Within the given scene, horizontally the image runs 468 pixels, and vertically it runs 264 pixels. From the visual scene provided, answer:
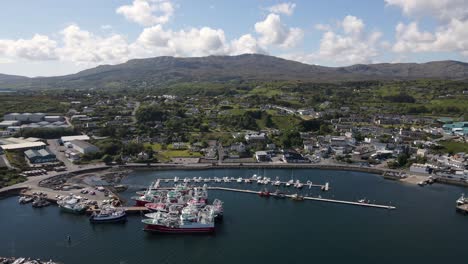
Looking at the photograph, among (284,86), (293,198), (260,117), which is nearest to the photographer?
(293,198)

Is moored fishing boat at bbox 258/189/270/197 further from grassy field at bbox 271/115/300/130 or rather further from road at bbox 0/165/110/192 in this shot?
grassy field at bbox 271/115/300/130

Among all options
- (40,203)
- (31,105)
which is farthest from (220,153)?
(31,105)

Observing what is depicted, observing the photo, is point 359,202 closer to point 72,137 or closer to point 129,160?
point 129,160

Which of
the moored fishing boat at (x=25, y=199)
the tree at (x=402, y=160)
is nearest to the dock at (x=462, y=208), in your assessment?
the tree at (x=402, y=160)

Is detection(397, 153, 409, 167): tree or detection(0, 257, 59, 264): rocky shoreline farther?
detection(397, 153, 409, 167): tree

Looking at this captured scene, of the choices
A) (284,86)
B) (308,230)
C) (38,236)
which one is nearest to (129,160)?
(38,236)

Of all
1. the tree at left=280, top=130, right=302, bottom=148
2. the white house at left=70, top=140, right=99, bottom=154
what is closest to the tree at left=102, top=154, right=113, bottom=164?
the white house at left=70, top=140, right=99, bottom=154
